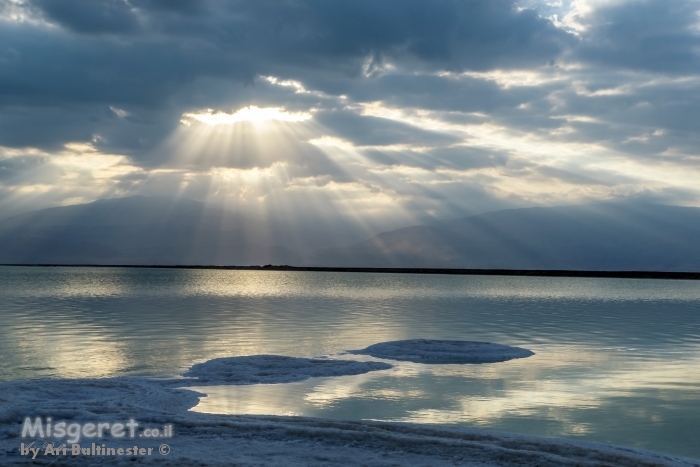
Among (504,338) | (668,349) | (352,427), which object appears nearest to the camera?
(352,427)

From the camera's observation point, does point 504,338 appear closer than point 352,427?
No

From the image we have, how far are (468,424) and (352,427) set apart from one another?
3.19m

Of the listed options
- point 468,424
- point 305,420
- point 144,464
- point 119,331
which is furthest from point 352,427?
point 119,331

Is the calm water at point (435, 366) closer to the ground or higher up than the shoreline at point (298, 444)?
closer to the ground

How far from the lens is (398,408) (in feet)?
57.6

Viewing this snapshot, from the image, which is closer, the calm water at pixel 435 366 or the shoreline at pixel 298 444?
the shoreline at pixel 298 444

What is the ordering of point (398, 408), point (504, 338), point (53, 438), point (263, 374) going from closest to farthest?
point (53, 438)
point (398, 408)
point (263, 374)
point (504, 338)

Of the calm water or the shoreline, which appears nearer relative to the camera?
the shoreline

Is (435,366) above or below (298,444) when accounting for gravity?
below

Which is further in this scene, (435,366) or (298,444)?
(435,366)

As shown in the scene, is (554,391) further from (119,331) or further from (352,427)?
(119,331)

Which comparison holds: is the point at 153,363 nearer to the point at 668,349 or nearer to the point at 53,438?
the point at 53,438

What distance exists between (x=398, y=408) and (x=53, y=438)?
329 inches

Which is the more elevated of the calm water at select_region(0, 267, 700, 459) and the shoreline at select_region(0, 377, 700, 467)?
the shoreline at select_region(0, 377, 700, 467)
